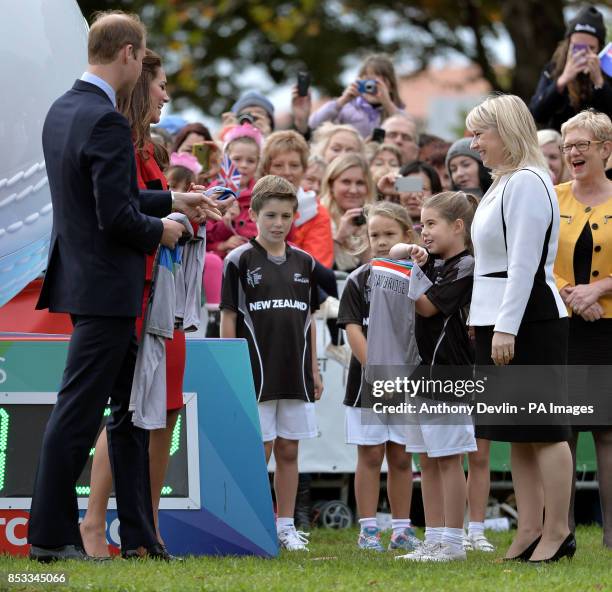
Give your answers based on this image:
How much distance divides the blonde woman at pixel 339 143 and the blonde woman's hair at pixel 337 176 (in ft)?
1.44

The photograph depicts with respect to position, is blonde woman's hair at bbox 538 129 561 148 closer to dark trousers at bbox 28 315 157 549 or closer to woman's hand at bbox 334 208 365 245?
woman's hand at bbox 334 208 365 245

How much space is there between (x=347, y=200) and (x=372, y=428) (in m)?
2.41

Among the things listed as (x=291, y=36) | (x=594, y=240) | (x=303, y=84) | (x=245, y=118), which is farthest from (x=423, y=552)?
(x=291, y=36)

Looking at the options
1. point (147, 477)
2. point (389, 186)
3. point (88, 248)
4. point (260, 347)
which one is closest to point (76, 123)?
point (88, 248)

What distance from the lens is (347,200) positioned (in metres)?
9.48

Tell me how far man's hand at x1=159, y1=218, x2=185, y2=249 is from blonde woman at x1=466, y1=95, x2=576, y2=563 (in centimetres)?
138

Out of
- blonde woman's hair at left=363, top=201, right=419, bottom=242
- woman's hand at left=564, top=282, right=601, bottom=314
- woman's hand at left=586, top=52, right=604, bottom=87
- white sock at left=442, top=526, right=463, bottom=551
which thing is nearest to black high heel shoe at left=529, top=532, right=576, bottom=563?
white sock at left=442, top=526, right=463, bottom=551

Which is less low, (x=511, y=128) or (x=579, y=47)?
(x=579, y=47)

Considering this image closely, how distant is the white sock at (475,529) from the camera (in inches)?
295

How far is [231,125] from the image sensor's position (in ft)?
35.3

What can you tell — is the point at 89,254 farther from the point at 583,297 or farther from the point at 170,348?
the point at 583,297

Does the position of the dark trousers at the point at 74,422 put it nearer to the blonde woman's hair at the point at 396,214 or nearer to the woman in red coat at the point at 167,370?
the woman in red coat at the point at 167,370

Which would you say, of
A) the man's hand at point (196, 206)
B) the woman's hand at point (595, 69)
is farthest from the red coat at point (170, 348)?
the woman's hand at point (595, 69)

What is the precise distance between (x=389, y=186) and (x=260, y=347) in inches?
89.3
